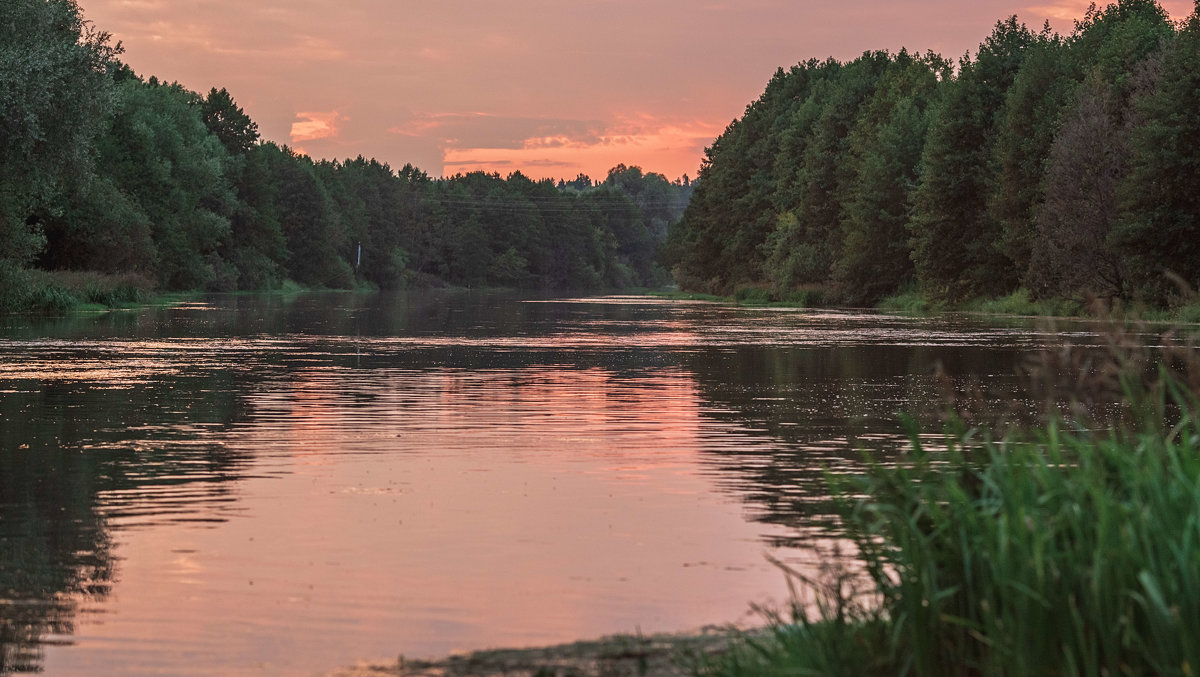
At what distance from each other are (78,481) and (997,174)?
222 feet

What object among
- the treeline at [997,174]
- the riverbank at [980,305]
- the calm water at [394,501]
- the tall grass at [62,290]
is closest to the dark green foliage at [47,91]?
the tall grass at [62,290]

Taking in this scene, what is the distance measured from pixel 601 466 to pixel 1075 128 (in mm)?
54125

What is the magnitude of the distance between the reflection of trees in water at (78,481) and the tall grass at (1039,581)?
407cm

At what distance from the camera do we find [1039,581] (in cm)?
577

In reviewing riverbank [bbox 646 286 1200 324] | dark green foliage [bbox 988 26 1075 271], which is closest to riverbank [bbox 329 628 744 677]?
riverbank [bbox 646 286 1200 324]

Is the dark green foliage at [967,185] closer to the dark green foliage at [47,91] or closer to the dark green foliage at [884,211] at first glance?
the dark green foliage at [884,211]

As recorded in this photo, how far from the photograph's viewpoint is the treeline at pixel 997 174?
5803 cm

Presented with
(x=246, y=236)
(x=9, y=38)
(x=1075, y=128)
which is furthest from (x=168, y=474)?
(x=246, y=236)

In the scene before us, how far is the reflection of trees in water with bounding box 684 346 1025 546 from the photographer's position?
532 inches

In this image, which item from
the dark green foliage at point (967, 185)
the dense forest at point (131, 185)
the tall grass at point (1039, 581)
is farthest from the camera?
the dark green foliage at point (967, 185)

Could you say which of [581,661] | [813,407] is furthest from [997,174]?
[581,661]

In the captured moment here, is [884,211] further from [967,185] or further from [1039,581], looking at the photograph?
[1039,581]

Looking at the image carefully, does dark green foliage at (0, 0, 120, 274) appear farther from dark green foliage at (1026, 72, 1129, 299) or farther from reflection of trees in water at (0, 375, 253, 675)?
dark green foliage at (1026, 72, 1129, 299)

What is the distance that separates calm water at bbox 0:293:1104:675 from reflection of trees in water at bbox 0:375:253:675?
0.04m
